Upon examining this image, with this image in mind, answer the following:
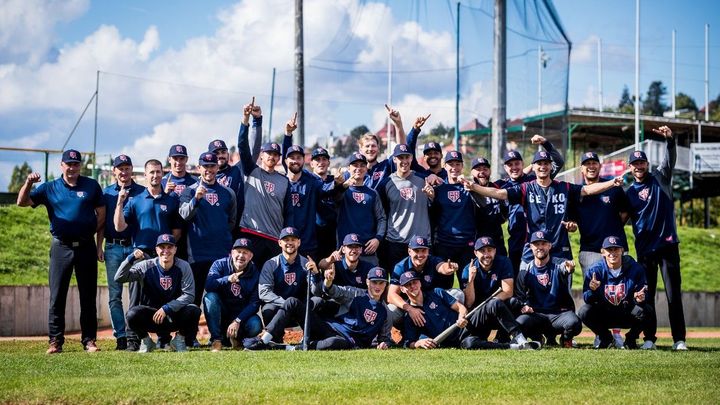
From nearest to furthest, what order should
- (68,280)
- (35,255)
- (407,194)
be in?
1. (68,280)
2. (407,194)
3. (35,255)

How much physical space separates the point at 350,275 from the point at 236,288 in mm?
1389

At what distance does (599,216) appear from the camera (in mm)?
10227

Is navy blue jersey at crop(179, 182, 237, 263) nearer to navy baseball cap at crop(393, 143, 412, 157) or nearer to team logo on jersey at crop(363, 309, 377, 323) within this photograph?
team logo on jersey at crop(363, 309, 377, 323)

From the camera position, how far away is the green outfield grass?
54.6 ft

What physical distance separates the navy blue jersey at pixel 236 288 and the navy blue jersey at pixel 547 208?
3.31 metres

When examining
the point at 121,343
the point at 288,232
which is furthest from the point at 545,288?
Answer: the point at 121,343

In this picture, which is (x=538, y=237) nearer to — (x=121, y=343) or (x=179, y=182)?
(x=179, y=182)

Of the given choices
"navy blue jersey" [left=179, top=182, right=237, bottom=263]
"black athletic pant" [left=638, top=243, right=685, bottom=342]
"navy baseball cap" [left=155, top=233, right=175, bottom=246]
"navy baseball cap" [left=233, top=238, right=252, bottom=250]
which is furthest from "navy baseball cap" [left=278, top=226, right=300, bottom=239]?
"black athletic pant" [left=638, top=243, right=685, bottom=342]

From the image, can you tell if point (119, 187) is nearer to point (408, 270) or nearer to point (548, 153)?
point (408, 270)

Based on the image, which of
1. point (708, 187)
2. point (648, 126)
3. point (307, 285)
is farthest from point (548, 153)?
point (648, 126)

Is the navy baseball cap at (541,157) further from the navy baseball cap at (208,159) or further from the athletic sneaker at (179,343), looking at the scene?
the athletic sneaker at (179,343)

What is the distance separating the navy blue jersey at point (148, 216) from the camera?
995 cm

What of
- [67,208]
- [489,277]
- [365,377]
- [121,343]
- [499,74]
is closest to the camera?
[365,377]

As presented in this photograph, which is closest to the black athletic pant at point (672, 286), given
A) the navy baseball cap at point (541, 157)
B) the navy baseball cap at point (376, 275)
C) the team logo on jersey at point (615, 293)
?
the team logo on jersey at point (615, 293)
